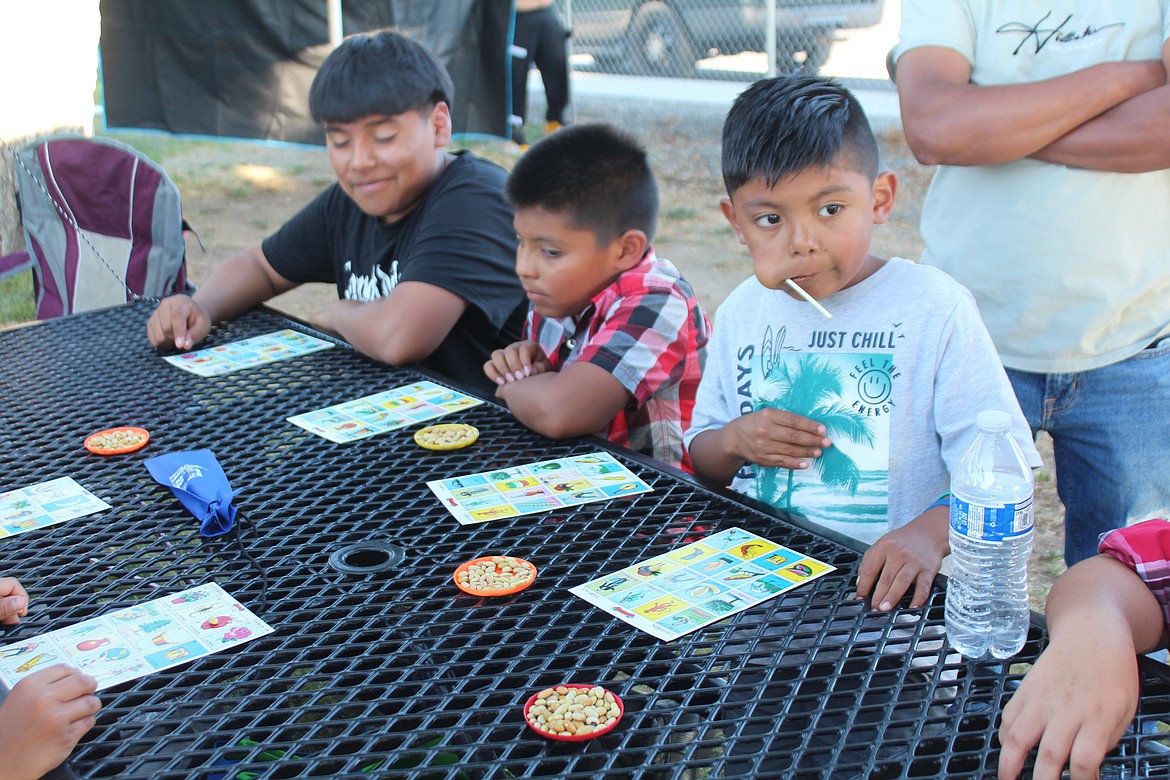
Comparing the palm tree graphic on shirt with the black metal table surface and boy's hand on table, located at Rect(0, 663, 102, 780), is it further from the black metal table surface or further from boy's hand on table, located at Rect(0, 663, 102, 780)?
boy's hand on table, located at Rect(0, 663, 102, 780)

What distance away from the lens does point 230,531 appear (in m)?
1.75

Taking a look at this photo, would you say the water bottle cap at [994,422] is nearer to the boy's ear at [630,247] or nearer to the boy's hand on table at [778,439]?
the boy's hand on table at [778,439]

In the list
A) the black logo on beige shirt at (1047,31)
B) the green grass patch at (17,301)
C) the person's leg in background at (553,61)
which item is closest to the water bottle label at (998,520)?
the black logo on beige shirt at (1047,31)

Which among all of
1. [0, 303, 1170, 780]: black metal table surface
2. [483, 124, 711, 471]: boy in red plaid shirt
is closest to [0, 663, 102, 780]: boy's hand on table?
[0, 303, 1170, 780]: black metal table surface

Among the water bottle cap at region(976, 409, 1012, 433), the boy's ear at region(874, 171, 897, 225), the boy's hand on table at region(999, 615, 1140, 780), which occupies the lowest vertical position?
the boy's hand on table at region(999, 615, 1140, 780)

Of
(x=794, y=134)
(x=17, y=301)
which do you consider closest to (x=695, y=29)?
(x=17, y=301)

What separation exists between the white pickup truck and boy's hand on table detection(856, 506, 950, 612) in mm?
8360

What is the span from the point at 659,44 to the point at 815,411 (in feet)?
30.0

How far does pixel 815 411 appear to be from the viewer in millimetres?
1932

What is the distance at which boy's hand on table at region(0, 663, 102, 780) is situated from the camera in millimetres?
1184

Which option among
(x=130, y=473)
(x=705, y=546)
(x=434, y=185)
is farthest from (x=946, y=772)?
(x=434, y=185)

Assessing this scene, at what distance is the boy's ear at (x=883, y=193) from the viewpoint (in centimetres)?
194

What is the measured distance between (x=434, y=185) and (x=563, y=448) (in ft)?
4.25

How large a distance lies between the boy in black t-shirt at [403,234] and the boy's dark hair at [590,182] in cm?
39
